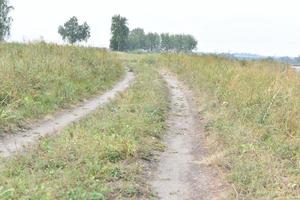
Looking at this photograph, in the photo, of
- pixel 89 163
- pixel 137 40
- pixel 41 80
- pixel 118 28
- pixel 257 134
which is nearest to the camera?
pixel 89 163

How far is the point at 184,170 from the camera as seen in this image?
307 inches

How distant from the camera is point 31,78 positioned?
13.6m

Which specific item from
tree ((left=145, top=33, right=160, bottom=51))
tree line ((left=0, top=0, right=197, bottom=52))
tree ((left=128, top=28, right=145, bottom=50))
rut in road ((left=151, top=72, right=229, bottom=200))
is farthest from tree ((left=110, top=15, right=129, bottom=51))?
rut in road ((left=151, top=72, right=229, bottom=200))

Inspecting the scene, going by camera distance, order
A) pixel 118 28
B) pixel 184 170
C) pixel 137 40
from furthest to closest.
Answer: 1. pixel 137 40
2. pixel 118 28
3. pixel 184 170

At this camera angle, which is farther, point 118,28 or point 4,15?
point 118,28

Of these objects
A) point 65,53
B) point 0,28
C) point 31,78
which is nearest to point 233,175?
point 31,78

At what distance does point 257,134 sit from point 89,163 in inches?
125

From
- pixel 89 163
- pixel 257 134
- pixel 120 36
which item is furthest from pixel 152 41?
pixel 89 163

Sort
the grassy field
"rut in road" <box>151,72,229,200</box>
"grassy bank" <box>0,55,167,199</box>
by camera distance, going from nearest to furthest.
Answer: "grassy bank" <box>0,55,167,199</box>
"rut in road" <box>151,72,229,200</box>
the grassy field

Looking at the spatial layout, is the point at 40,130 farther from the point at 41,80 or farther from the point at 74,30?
the point at 74,30

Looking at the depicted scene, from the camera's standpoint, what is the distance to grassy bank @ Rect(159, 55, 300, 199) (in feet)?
21.3

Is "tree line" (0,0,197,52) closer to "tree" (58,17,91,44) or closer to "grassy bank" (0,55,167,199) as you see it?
"tree" (58,17,91,44)

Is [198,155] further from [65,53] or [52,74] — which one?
[65,53]

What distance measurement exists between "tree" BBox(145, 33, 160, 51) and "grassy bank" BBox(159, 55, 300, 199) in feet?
319
